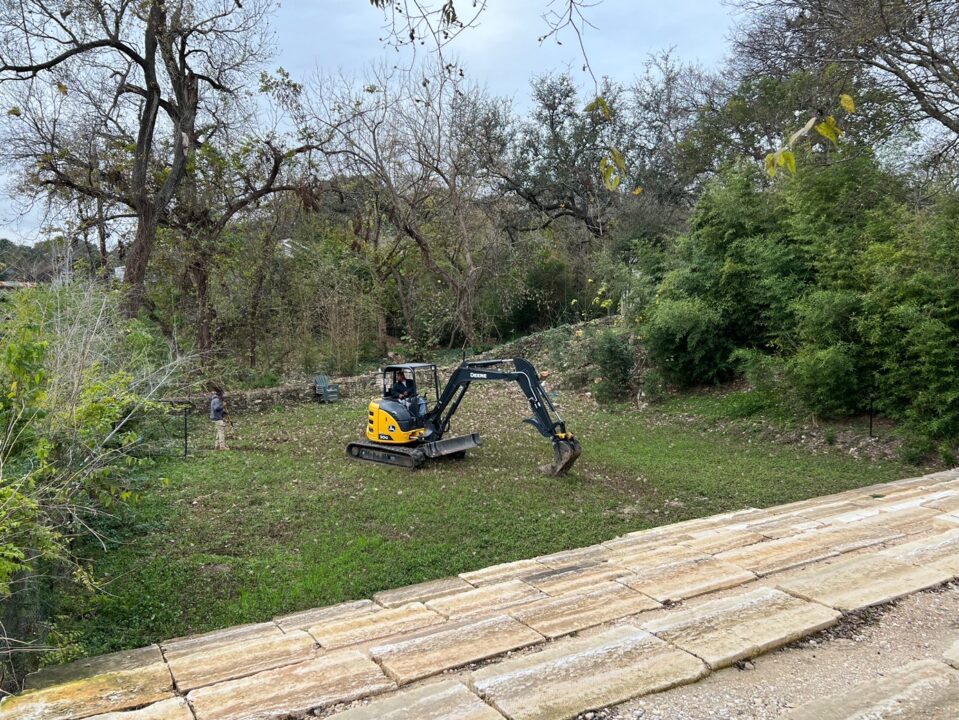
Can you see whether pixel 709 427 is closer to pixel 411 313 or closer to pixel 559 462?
pixel 559 462

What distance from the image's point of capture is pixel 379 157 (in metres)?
19.7

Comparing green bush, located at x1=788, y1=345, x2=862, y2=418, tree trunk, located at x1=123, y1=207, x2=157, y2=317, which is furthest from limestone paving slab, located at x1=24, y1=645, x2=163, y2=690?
tree trunk, located at x1=123, y1=207, x2=157, y2=317

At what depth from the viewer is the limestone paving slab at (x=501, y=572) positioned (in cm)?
507

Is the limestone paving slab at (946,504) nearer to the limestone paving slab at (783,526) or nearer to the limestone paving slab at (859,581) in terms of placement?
the limestone paving slab at (783,526)

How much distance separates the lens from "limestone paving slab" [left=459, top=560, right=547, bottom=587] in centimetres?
507

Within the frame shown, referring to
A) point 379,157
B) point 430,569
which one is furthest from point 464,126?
point 430,569

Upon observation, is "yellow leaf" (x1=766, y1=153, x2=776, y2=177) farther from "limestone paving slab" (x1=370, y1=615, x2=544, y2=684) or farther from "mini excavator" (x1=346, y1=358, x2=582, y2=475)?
"mini excavator" (x1=346, y1=358, x2=582, y2=475)

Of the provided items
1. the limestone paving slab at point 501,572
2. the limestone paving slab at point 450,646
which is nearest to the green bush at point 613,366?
the limestone paving slab at point 501,572

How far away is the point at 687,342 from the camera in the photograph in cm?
1375

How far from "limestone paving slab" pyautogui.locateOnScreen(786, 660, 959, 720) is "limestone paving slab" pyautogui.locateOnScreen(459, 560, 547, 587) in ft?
8.34

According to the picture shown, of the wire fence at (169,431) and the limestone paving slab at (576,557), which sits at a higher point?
the wire fence at (169,431)

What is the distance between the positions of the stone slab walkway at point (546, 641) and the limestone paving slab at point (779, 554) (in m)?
0.02

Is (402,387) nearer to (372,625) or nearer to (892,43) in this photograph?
(372,625)

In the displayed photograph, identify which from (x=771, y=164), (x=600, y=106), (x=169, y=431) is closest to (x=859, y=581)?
(x=771, y=164)
